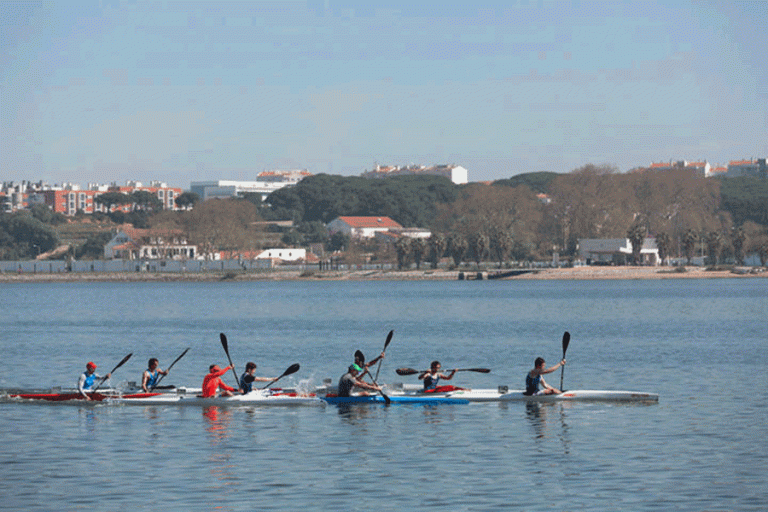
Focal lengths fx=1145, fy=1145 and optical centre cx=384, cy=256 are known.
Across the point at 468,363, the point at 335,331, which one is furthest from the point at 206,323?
the point at 468,363

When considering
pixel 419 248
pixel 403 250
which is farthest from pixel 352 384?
pixel 419 248

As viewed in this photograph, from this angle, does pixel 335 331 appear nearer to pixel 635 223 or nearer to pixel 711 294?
pixel 711 294

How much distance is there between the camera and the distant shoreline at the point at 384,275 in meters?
150

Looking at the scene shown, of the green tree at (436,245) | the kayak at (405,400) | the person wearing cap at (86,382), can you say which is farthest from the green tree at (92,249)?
the kayak at (405,400)

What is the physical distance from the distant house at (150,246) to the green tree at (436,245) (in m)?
39.0

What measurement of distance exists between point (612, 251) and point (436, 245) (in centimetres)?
2420

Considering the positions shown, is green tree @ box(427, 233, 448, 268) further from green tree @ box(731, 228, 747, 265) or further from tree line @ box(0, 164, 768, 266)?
green tree @ box(731, 228, 747, 265)

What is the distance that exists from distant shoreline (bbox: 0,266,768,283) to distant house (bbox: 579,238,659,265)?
378cm

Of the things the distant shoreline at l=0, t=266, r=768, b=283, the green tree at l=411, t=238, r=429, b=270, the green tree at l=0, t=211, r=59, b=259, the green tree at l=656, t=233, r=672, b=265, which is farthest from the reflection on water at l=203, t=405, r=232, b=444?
the green tree at l=0, t=211, r=59, b=259

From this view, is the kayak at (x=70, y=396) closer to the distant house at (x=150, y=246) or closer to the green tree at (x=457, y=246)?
the green tree at (x=457, y=246)

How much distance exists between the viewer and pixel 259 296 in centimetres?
11975

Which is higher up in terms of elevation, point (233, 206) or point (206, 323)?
point (233, 206)

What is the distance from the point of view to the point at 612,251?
15512 cm

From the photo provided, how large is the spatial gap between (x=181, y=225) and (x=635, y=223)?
68228 mm
